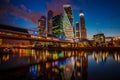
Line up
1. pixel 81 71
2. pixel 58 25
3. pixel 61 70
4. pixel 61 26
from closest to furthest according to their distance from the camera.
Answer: pixel 81 71 → pixel 61 70 → pixel 61 26 → pixel 58 25

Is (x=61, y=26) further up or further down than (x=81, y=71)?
further up

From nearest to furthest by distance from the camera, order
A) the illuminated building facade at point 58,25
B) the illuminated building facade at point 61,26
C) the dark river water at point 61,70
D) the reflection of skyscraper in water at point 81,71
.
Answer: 1. the reflection of skyscraper in water at point 81,71
2. the dark river water at point 61,70
3. the illuminated building facade at point 58,25
4. the illuminated building facade at point 61,26

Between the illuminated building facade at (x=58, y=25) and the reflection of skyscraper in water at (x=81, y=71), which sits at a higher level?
the illuminated building facade at (x=58, y=25)

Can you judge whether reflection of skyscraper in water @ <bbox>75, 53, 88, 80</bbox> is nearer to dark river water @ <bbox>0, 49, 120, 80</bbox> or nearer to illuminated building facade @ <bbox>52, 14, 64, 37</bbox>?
dark river water @ <bbox>0, 49, 120, 80</bbox>

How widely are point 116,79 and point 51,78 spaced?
14.7ft

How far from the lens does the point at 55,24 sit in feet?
555

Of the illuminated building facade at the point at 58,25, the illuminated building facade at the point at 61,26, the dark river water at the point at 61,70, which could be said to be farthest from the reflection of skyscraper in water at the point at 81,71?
the illuminated building facade at the point at 61,26

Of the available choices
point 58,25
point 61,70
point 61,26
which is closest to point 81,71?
point 61,70

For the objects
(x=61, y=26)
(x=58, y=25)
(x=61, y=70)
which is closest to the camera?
(x=61, y=70)

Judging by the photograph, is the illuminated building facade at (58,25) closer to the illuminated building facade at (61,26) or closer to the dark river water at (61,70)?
the illuminated building facade at (61,26)

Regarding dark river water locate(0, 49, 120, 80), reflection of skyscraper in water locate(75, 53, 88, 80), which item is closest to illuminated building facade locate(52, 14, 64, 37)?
dark river water locate(0, 49, 120, 80)

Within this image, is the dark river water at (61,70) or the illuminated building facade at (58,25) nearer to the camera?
the dark river water at (61,70)

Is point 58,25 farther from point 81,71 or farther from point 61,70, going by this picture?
point 81,71

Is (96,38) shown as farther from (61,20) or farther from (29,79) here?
(29,79)
